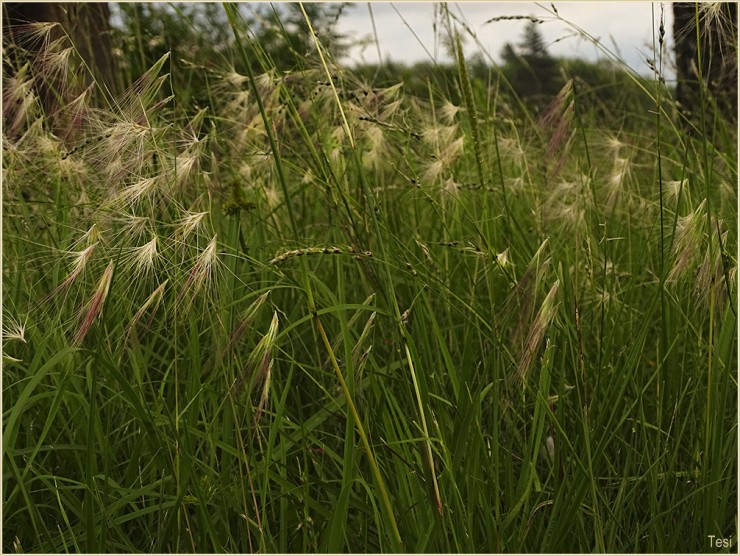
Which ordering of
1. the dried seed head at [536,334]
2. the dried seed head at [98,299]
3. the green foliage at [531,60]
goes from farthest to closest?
the green foliage at [531,60] < the dried seed head at [536,334] < the dried seed head at [98,299]

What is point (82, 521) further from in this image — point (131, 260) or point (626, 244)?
point (626, 244)

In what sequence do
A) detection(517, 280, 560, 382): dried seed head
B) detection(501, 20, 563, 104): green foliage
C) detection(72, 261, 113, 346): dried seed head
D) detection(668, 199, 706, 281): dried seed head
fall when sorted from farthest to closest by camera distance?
1. detection(501, 20, 563, 104): green foliage
2. detection(668, 199, 706, 281): dried seed head
3. detection(517, 280, 560, 382): dried seed head
4. detection(72, 261, 113, 346): dried seed head

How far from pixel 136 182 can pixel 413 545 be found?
795mm

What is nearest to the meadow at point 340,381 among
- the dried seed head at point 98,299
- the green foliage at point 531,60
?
the dried seed head at point 98,299

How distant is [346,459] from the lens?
119cm

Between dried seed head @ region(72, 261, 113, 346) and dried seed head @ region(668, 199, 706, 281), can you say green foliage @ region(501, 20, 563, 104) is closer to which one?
dried seed head @ region(668, 199, 706, 281)

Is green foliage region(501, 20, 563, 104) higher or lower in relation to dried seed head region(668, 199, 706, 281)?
higher

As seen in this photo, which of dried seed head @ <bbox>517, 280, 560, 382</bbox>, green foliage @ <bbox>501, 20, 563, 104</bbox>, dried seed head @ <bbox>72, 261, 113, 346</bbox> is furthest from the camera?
green foliage @ <bbox>501, 20, 563, 104</bbox>

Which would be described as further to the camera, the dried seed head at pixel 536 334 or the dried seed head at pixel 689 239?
the dried seed head at pixel 689 239

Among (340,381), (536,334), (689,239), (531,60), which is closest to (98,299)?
(340,381)

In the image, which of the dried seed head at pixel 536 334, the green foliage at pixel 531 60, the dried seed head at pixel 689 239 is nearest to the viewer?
the dried seed head at pixel 536 334

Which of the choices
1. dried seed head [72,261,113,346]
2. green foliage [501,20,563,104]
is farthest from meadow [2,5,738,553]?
green foliage [501,20,563,104]

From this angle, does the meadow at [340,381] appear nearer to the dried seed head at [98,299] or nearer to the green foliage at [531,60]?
the dried seed head at [98,299]

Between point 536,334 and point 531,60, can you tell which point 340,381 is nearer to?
point 536,334
